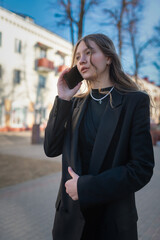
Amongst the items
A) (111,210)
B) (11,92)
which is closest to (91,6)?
(111,210)

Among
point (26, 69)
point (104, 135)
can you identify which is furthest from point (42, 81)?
point (104, 135)

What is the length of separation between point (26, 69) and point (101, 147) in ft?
73.0

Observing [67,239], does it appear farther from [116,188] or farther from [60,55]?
[60,55]

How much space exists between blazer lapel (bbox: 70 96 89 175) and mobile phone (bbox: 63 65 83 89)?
14cm

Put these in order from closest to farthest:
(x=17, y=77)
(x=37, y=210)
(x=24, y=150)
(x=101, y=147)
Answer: (x=101, y=147) < (x=37, y=210) < (x=24, y=150) < (x=17, y=77)

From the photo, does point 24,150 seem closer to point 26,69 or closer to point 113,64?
point 113,64

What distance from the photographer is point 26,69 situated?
72.6ft

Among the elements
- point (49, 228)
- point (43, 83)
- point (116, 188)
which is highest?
point (43, 83)

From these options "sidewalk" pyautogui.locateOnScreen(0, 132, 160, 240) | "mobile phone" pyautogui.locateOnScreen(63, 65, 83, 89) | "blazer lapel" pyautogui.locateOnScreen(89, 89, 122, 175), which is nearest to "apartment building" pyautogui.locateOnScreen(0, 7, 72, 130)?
"sidewalk" pyautogui.locateOnScreen(0, 132, 160, 240)

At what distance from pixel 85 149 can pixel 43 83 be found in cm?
2427

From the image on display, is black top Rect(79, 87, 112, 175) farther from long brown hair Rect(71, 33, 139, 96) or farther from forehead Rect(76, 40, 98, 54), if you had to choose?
A: forehead Rect(76, 40, 98, 54)

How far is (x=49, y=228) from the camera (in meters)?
3.15

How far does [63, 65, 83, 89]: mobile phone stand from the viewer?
1.54 meters

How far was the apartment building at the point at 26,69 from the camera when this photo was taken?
64.3 ft
